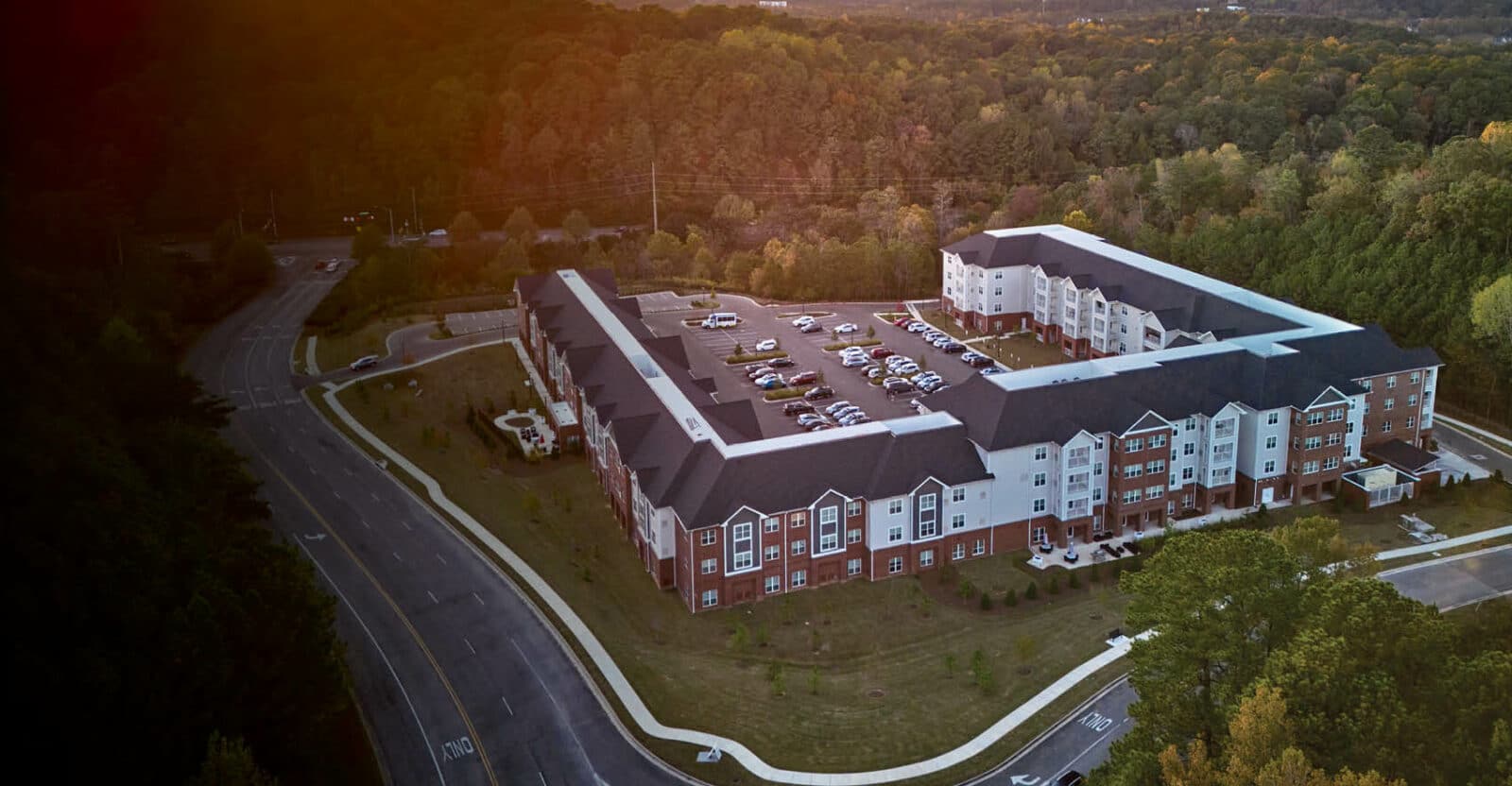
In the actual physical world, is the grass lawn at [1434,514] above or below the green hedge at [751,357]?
below

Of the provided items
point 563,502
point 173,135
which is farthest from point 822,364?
point 173,135

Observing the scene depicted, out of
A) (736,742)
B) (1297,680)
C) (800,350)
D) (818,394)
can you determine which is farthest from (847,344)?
(1297,680)

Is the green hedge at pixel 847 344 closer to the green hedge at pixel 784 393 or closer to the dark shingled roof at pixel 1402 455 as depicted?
the green hedge at pixel 784 393

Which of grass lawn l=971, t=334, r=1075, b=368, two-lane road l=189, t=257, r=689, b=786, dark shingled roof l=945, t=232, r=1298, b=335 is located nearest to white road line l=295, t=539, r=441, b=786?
two-lane road l=189, t=257, r=689, b=786

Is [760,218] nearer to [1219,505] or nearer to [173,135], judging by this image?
[173,135]

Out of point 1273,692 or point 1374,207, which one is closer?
point 1273,692

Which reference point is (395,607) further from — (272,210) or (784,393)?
(272,210)

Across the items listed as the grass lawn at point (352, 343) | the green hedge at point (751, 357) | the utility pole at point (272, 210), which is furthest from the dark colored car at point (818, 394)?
the utility pole at point (272, 210)
